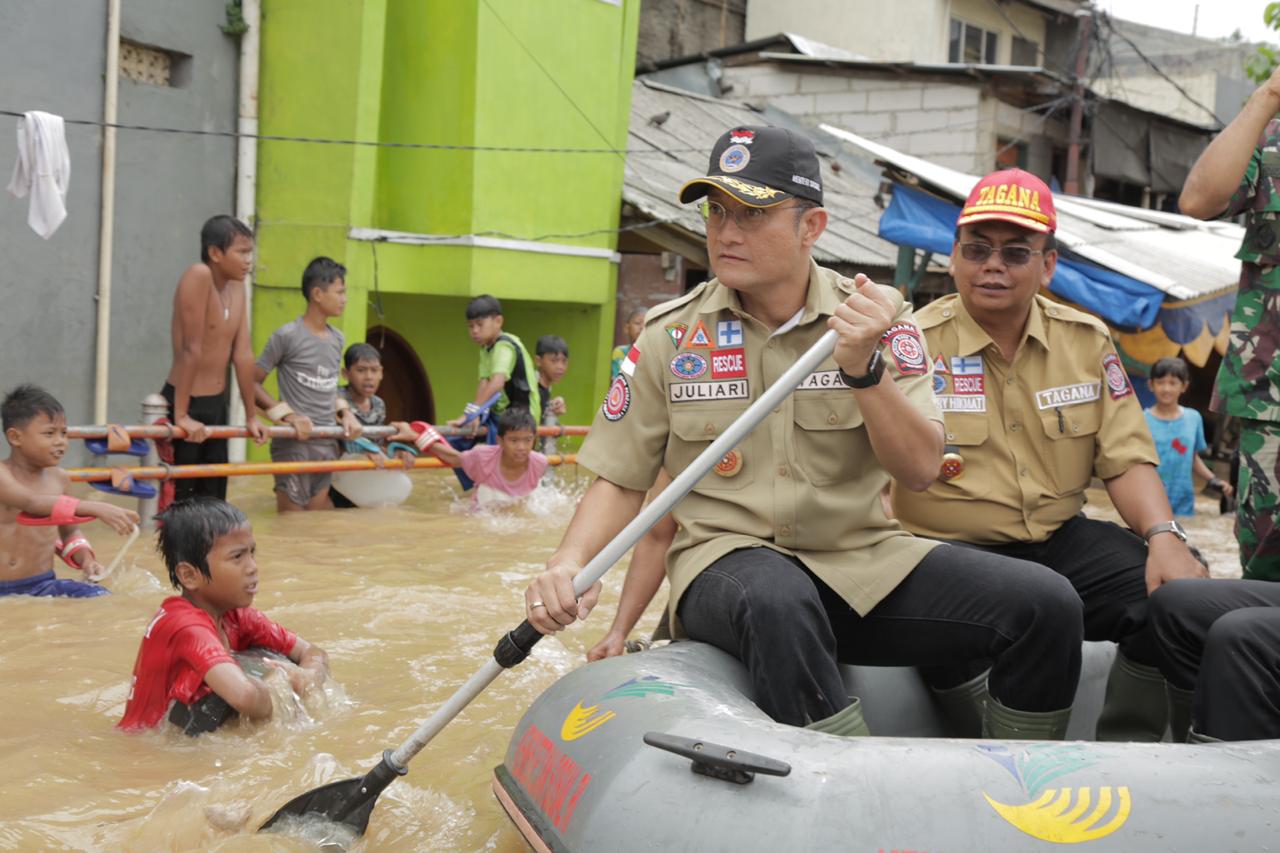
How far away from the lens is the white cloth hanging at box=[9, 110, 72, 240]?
7738 millimetres

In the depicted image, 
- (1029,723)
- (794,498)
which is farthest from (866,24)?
(1029,723)

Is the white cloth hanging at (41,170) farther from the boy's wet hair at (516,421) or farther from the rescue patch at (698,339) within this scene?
the rescue patch at (698,339)

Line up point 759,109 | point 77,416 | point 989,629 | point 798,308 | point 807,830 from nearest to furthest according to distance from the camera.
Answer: point 807,830
point 989,629
point 798,308
point 77,416
point 759,109

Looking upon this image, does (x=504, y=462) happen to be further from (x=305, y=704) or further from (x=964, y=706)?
(x=964, y=706)

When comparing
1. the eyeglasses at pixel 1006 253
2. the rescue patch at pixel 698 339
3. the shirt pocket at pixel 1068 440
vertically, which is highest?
the eyeglasses at pixel 1006 253

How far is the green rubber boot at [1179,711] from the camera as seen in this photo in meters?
3.30

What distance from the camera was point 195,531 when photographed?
4.05 meters

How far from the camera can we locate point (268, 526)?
8.12m

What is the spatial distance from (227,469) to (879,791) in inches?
215

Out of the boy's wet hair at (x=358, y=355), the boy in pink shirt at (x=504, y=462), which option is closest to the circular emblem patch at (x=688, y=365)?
the boy in pink shirt at (x=504, y=462)

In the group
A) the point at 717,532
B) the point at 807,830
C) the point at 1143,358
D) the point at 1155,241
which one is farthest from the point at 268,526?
the point at 1155,241

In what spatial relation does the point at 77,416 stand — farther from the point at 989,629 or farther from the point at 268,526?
the point at 989,629

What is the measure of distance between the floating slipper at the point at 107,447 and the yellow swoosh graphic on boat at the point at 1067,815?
222 inches

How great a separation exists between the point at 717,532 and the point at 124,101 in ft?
25.6
